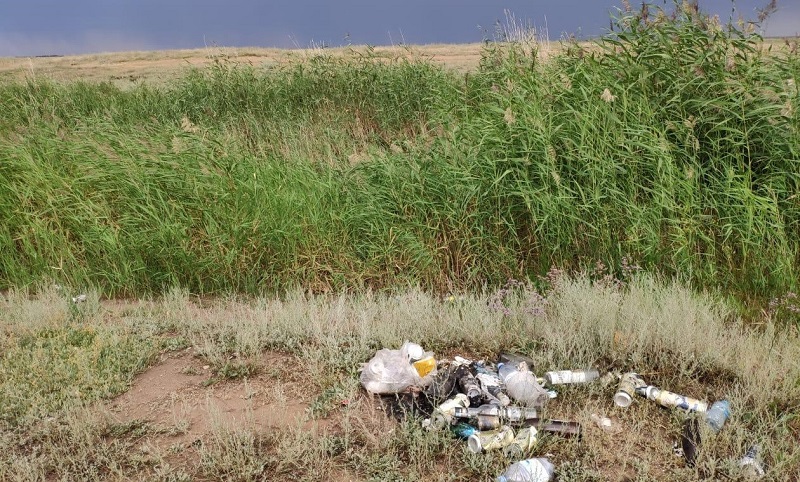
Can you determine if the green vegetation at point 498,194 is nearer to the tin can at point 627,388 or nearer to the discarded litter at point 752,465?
the tin can at point 627,388

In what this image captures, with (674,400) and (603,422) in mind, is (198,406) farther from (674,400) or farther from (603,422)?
(674,400)

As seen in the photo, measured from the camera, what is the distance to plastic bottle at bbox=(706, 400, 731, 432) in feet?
10.9

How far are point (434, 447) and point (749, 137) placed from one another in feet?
14.0

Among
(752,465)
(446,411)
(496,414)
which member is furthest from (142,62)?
(752,465)

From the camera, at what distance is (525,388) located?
3.53m

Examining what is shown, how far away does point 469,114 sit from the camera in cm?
765

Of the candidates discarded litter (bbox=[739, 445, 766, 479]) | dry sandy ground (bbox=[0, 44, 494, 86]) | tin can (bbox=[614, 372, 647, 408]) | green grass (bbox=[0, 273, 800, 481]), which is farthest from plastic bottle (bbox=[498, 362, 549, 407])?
dry sandy ground (bbox=[0, 44, 494, 86])

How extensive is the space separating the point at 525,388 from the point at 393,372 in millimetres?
777

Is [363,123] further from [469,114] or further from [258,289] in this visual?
[258,289]

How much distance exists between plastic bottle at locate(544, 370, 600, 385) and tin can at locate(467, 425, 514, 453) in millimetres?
557

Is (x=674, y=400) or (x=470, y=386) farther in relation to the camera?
(x=470, y=386)

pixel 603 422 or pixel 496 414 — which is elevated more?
pixel 496 414

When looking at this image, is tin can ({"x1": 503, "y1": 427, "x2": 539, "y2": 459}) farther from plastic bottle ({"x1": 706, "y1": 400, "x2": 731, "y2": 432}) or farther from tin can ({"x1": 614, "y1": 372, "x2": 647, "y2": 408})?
plastic bottle ({"x1": 706, "y1": 400, "x2": 731, "y2": 432})

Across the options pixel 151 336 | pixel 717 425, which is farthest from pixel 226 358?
pixel 717 425
